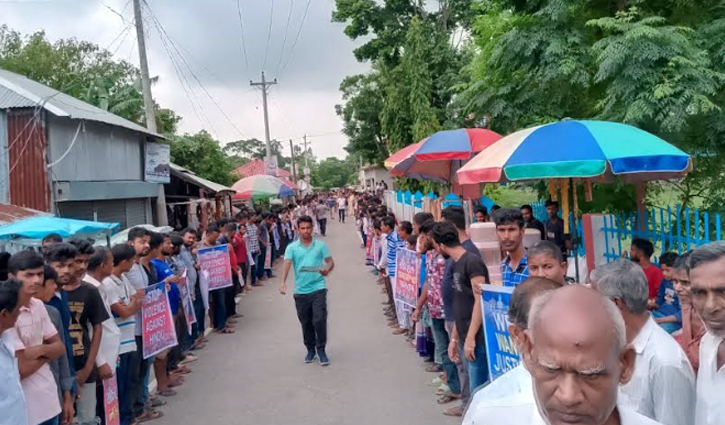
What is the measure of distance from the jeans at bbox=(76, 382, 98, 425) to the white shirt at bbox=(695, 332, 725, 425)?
4517 mm

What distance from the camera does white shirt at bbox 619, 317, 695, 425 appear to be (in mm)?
2418

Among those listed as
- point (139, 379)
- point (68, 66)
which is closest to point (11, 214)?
point (139, 379)

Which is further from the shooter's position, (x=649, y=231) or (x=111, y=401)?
(x=649, y=231)

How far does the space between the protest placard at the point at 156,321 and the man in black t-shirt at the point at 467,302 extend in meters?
3.27

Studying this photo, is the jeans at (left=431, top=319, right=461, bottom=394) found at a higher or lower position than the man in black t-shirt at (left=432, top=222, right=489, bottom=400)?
lower

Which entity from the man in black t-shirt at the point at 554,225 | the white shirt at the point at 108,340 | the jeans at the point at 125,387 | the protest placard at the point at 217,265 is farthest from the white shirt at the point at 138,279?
the man in black t-shirt at the point at 554,225

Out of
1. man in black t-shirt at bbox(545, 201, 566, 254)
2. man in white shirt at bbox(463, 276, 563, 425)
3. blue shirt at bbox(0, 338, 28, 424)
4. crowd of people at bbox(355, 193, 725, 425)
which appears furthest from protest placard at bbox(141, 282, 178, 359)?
man in black t-shirt at bbox(545, 201, 566, 254)

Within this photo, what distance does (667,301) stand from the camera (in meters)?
5.41

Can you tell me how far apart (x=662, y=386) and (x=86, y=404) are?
4490mm

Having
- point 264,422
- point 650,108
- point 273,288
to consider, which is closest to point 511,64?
point 650,108

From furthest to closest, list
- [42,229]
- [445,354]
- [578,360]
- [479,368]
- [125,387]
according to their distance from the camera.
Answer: [42,229] → [445,354] → [125,387] → [479,368] → [578,360]

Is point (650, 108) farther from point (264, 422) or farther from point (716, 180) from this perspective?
point (264, 422)

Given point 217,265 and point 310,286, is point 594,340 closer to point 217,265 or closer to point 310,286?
point 310,286

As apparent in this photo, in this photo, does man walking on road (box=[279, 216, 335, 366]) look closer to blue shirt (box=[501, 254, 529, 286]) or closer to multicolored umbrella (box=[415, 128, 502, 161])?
multicolored umbrella (box=[415, 128, 502, 161])
